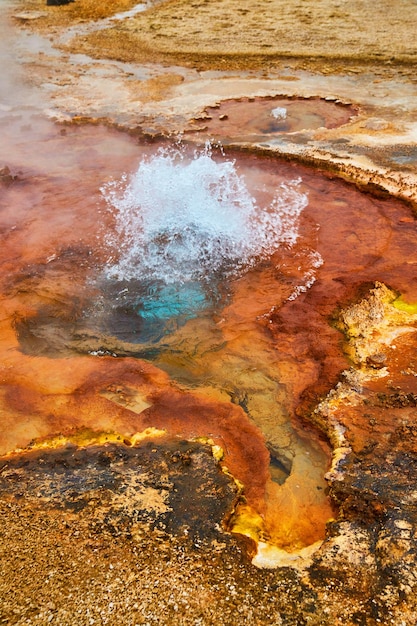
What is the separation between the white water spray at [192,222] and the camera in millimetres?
5656

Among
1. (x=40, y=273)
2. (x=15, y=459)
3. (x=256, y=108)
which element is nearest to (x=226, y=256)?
(x=40, y=273)

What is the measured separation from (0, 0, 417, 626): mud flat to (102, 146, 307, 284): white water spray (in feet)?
0.91

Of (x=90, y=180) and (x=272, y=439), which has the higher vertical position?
(x=90, y=180)

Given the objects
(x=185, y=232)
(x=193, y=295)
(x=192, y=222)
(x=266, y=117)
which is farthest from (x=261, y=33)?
(x=193, y=295)

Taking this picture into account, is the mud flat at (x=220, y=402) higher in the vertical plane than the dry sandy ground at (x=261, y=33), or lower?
lower

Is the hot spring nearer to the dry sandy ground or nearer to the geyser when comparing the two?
the geyser

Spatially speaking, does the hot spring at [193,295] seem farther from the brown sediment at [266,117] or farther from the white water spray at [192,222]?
the brown sediment at [266,117]

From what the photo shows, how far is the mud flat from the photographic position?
2502 millimetres

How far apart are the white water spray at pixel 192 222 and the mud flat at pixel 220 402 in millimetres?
278

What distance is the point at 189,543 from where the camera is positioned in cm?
273

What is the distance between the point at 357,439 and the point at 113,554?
6.09 ft

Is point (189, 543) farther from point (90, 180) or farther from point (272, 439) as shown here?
point (90, 180)

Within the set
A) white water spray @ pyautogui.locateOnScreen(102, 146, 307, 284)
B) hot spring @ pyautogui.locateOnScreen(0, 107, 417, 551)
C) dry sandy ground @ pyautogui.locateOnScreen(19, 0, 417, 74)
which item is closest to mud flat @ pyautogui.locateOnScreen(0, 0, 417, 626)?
hot spring @ pyautogui.locateOnScreen(0, 107, 417, 551)

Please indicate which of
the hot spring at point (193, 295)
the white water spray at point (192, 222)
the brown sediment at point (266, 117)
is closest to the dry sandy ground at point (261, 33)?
the brown sediment at point (266, 117)
